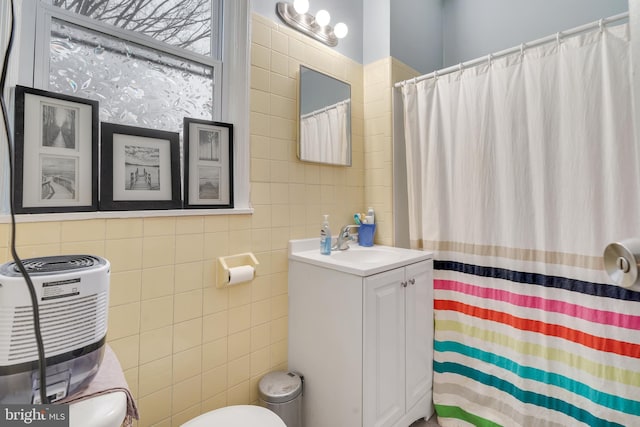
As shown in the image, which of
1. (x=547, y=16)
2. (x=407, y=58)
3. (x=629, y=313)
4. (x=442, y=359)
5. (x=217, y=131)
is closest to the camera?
(x=629, y=313)

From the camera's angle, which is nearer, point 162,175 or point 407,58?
point 162,175

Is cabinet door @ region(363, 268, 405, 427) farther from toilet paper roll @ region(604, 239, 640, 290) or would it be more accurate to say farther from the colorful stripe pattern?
toilet paper roll @ region(604, 239, 640, 290)

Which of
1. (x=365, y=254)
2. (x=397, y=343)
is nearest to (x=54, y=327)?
(x=397, y=343)

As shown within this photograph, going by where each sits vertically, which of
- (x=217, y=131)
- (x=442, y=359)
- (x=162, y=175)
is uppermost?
(x=217, y=131)

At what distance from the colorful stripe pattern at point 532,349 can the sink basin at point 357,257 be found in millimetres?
301

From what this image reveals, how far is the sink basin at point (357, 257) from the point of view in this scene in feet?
4.12

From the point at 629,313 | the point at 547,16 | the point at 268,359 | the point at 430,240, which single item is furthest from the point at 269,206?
the point at 547,16

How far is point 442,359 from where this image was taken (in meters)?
1.63

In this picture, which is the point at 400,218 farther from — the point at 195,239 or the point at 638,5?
the point at 638,5

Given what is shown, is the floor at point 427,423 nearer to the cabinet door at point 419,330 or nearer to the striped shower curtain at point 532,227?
the striped shower curtain at point 532,227

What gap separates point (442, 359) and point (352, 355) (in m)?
0.72

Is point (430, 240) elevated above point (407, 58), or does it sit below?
below

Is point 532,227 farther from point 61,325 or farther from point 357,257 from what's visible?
point 61,325

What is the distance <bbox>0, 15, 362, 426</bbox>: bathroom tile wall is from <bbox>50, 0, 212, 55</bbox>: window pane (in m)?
0.25
